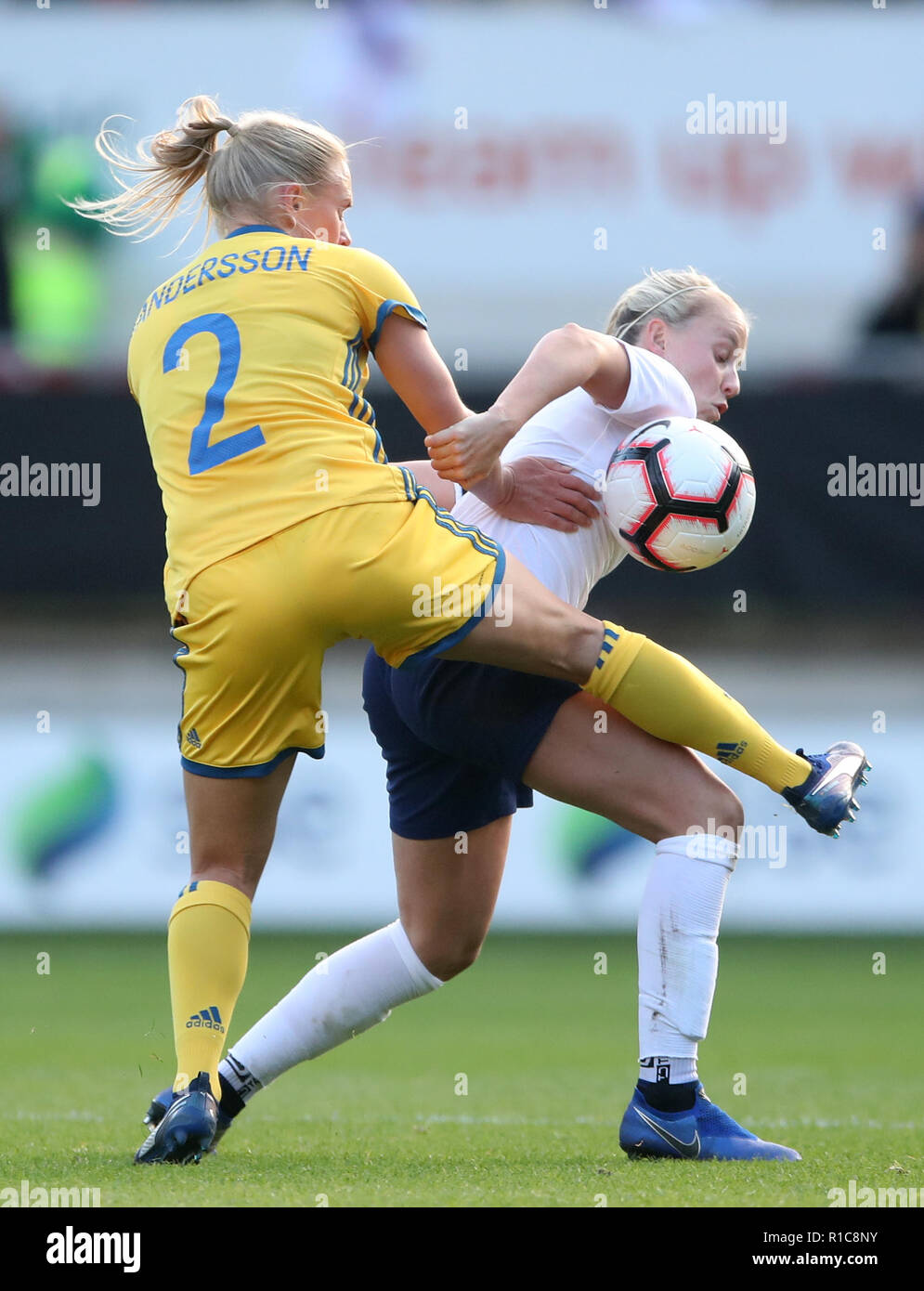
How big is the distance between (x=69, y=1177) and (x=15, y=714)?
328 inches

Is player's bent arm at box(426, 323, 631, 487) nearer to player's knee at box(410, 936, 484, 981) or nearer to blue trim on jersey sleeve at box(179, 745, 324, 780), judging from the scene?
blue trim on jersey sleeve at box(179, 745, 324, 780)

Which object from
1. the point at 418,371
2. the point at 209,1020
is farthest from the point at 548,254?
the point at 209,1020

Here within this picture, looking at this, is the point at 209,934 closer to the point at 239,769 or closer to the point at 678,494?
the point at 239,769

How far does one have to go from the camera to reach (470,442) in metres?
3.14

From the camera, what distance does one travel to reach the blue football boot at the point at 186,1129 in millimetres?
3127

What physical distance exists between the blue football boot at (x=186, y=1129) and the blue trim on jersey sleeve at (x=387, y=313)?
142 cm

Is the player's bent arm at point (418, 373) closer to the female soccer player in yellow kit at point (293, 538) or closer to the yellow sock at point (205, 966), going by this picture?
the female soccer player in yellow kit at point (293, 538)

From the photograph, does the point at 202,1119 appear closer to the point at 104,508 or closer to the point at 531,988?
the point at 531,988

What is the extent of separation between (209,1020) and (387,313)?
1381 millimetres

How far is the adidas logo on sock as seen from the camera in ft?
10.6

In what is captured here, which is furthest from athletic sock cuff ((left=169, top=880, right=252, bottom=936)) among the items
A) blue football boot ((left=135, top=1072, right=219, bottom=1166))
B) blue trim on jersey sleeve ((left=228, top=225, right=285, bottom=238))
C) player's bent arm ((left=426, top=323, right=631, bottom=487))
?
blue trim on jersey sleeve ((left=228, top=225, right=285, bottom=238))

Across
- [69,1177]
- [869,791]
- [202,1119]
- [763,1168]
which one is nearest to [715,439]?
[763,1168]

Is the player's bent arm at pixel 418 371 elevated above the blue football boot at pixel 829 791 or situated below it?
above

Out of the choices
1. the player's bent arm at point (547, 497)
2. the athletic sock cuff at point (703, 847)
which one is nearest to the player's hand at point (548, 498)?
the player's bent arm at point (547, 497)
